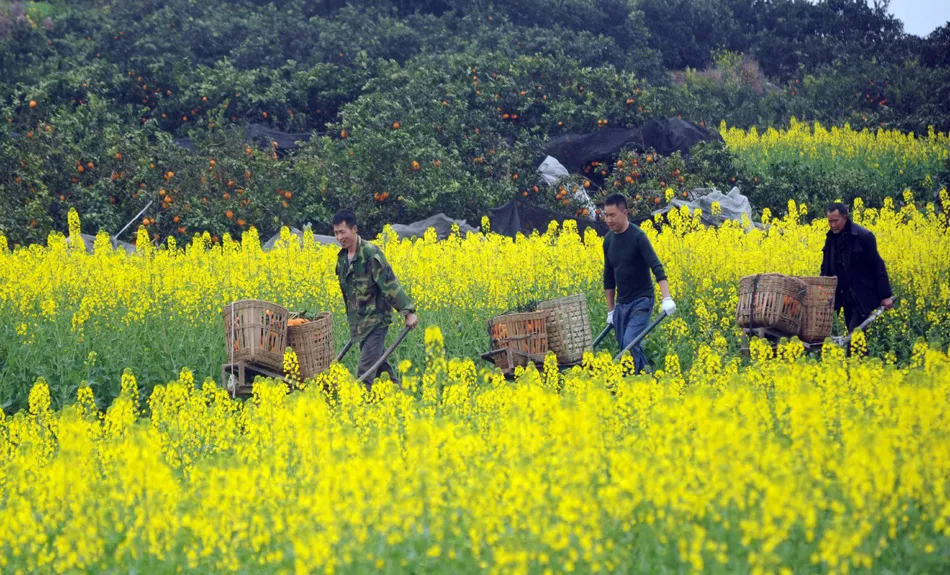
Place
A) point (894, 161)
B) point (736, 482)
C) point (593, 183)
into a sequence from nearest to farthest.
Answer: point (736, 482), point (593, 183), point (894, 161)

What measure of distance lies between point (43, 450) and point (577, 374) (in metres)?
3.47

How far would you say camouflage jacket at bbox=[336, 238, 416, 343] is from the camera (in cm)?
775

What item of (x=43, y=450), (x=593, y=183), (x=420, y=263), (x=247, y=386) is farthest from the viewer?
(x=593, y=183)

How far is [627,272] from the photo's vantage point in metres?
8.55

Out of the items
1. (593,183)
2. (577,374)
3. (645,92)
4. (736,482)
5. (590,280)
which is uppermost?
(645,92)

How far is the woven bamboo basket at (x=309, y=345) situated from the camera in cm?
764

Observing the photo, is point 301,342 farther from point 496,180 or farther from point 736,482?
point 496,180

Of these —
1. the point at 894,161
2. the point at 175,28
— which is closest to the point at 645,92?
the point at 894,161

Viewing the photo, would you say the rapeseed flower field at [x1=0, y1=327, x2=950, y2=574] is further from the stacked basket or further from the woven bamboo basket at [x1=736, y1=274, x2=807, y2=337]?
the woven bamboo basket at [x1=736, y1=274, x2=807, y2=337]

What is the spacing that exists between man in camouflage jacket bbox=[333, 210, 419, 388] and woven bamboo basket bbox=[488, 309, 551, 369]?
2.22 feet

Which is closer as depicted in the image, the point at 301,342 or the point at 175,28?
the point at 301,342

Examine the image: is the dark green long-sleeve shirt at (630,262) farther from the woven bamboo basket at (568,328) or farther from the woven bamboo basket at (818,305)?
the woven bamboo basket at (818,305)

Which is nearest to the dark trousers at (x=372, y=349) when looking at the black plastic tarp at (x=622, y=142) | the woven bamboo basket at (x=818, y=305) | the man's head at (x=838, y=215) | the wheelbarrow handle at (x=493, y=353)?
the wheelbarrow handle at (x=493, y=353)

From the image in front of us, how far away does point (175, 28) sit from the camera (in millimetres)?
25328
